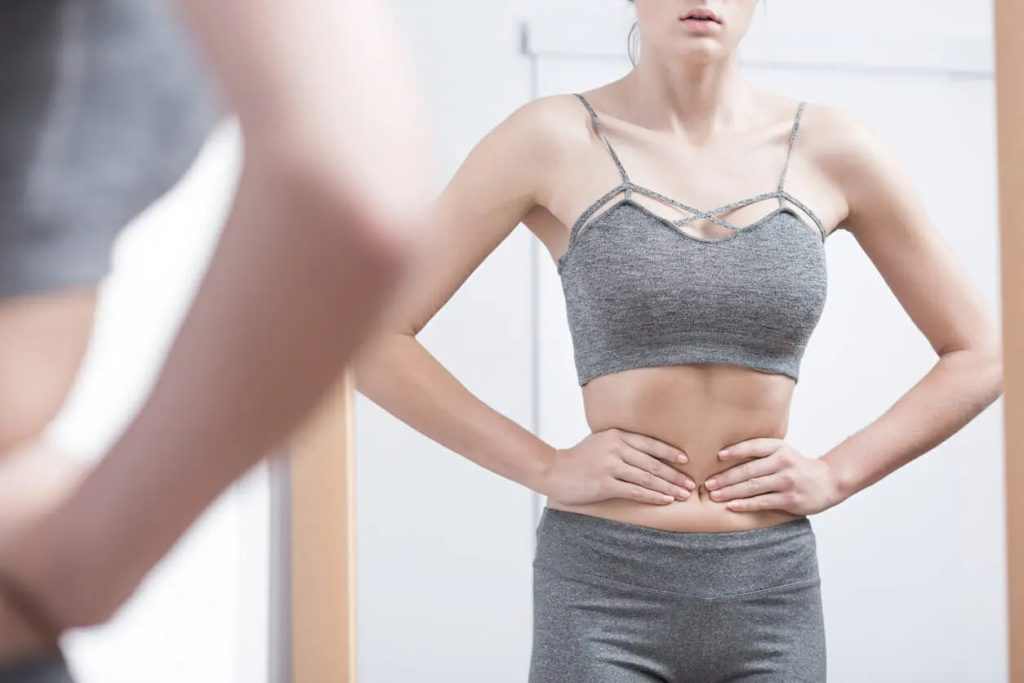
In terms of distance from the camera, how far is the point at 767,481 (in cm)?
114

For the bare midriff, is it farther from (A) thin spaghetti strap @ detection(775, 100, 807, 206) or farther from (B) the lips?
(B) the lips

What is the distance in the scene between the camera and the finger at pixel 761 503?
112 cm

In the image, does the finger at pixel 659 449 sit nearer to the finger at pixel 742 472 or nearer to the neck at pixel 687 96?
the finger at pixel 742 472

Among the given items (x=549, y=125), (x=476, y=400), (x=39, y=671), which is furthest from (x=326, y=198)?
(x=476, y=400)

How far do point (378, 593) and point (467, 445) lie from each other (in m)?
1.12

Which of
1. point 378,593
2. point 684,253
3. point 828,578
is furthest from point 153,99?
point 828,578

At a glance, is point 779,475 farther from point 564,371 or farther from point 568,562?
point 564,371

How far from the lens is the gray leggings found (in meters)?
1.08

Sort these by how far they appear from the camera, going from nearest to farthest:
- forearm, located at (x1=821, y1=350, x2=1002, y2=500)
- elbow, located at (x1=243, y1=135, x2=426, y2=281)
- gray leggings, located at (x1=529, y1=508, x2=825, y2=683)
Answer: elbow, located at (x1=243, y1=135, x2=426, y2=281) → gray leggings, located at (x1=529, y1=508, x2=825, y2=683) → forearm, located at (x1=821, y1=350, x2=1002, y2=500)

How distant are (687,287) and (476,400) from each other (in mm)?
317

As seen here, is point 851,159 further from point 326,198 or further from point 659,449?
point 326,198

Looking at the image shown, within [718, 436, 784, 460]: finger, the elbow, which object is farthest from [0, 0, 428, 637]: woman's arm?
[718, 436, 784, 460]: finger

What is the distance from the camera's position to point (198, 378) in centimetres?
24

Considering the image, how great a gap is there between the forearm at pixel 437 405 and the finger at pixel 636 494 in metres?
0.18
